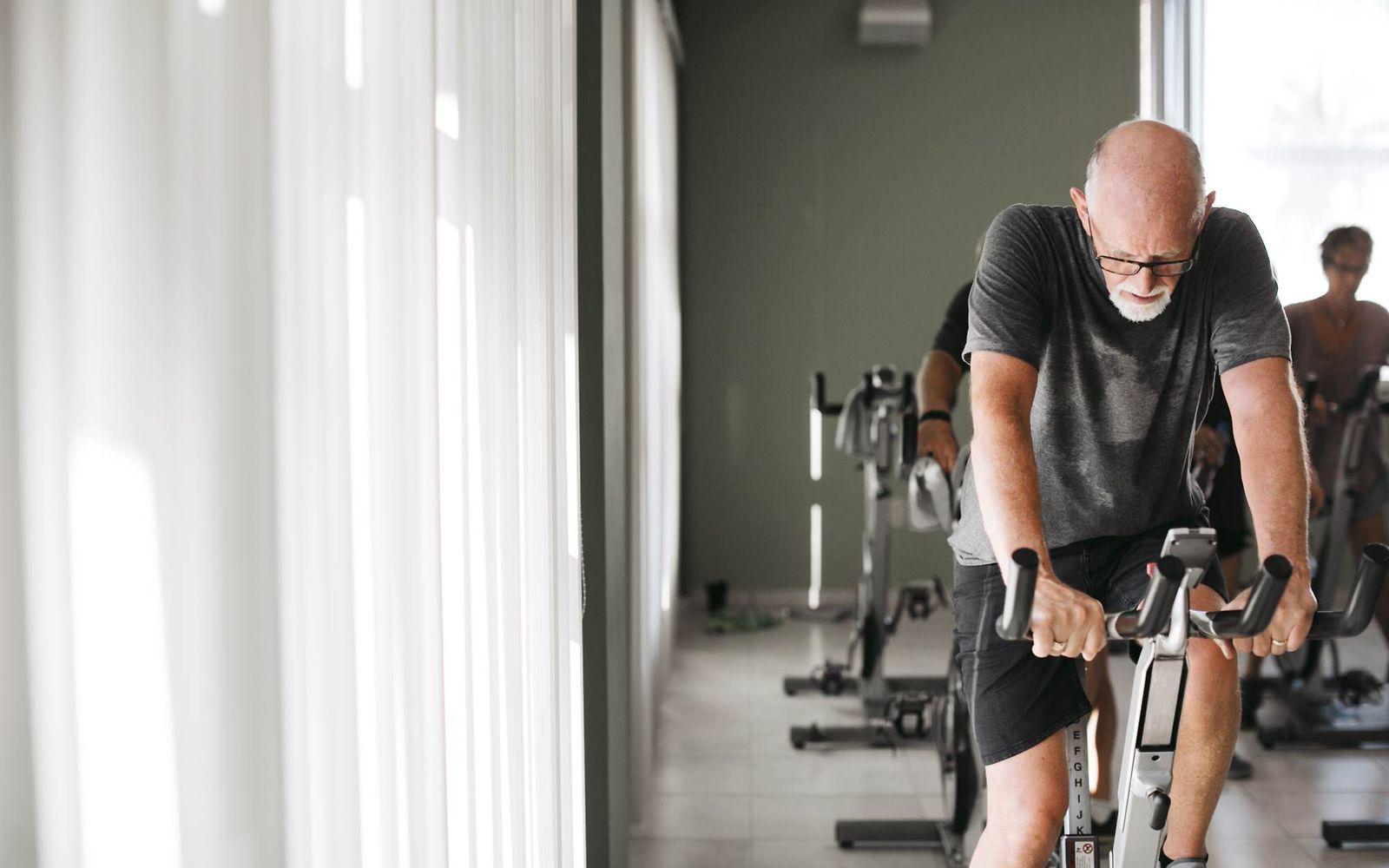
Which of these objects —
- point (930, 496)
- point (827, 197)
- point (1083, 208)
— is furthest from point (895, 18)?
point (1083, 208)

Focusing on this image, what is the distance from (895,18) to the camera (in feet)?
19.0

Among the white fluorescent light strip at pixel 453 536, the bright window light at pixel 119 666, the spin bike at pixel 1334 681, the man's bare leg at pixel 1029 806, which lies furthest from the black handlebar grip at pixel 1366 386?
the bright window light at pixel 119 666

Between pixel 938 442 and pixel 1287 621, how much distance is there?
1.58 metres

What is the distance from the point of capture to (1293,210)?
17.4ft

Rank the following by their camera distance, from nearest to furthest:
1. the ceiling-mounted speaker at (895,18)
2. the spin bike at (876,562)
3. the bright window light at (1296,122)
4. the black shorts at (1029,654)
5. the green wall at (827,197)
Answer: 1. the black shorts at (1029,654)
2. the spin bike at (876,562)
3. the bright window light at (1296,122)
4. the ceiling-mounted speaker at (895,18)
5. the green wall at (827,197)

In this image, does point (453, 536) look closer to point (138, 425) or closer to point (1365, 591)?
point (138, 425)

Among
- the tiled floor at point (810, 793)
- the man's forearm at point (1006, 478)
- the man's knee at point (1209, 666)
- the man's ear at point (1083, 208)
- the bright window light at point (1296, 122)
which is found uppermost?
the bright window light at point (1296, 122)

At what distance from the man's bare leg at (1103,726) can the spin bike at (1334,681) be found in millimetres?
1026

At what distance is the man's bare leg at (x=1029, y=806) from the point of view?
168cm

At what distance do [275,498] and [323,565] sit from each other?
109 mm

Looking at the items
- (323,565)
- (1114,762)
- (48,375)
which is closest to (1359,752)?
(1114,762)

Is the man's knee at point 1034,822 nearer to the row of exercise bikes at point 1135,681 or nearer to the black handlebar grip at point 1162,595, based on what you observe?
the row of exercise bikes at point 1135,681

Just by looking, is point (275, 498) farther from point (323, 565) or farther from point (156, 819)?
point (156, 819)

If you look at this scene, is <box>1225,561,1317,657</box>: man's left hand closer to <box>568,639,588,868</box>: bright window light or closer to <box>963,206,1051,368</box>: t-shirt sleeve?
<box>963,206,1051,368</box>: t-shirt sleeve
